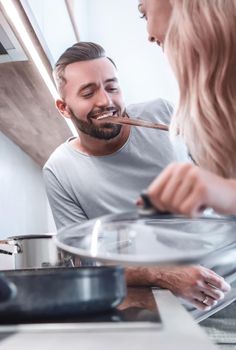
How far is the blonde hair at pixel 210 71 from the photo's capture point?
1.67 feet

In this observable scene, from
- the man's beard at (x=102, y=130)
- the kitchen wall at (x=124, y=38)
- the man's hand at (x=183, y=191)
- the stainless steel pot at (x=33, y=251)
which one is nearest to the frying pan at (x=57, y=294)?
the man's hand at (x=183, y=191)

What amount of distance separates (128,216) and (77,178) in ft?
2.66

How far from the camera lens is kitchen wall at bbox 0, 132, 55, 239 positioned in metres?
2.56

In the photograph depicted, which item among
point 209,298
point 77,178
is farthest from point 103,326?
point 77,178

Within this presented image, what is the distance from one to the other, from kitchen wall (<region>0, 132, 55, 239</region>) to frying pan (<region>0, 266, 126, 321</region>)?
2.12m

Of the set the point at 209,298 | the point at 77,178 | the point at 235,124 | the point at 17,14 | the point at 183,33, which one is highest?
the point at 17,14

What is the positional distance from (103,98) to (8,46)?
0.47 metres

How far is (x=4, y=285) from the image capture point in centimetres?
37

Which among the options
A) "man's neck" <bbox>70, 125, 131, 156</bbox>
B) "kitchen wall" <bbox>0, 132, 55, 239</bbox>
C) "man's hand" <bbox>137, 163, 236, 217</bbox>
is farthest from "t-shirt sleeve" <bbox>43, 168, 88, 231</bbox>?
"kitchen wall" <bbox>0, 132, 55, 239</bbox>

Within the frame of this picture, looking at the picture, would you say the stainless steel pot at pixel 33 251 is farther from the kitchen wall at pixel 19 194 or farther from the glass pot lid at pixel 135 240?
the kitchen wall at pixel 19 194

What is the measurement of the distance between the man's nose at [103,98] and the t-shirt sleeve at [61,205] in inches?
11.3

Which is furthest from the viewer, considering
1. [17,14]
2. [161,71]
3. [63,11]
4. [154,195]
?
[161,71]

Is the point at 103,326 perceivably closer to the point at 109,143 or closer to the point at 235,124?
the point at 235,124

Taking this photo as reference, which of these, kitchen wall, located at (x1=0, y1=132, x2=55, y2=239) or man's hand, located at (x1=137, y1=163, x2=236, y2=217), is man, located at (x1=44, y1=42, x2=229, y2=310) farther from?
kitchen wall, located at (x1=0, y1=132, x2=55, y2=239)
